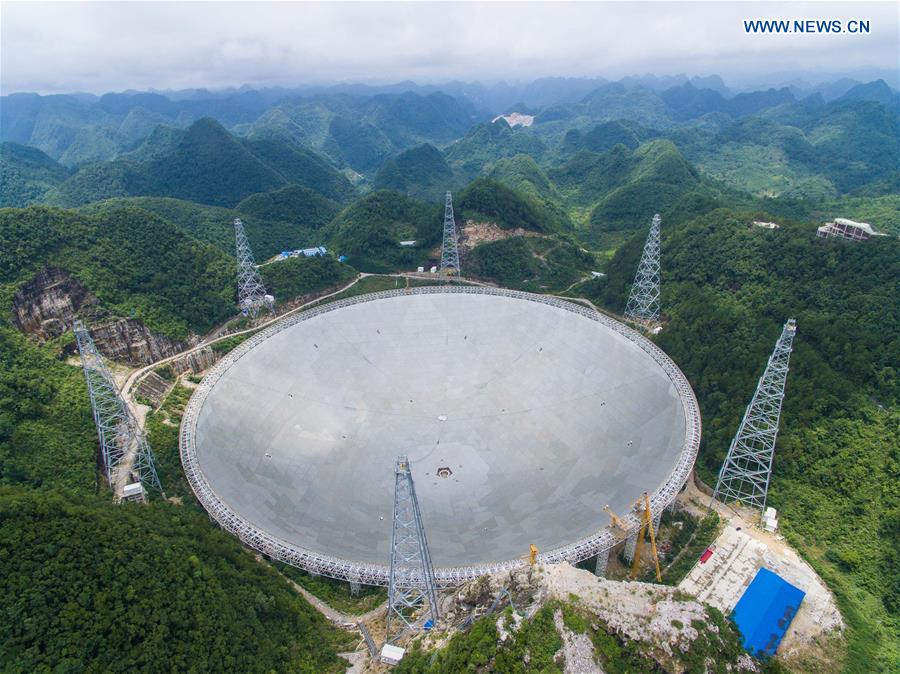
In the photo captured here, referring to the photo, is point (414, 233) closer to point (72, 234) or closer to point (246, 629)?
point (72, 234)

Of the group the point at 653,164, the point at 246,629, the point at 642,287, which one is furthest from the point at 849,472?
the point at 653,164

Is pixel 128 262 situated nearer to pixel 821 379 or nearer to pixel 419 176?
pixel 821 379

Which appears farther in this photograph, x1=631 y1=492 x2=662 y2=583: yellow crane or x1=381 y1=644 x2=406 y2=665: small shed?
x1=631 y1=492 x2=662 y2=583: yellow crane

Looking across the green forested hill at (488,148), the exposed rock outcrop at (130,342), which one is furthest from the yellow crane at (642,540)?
the green forested hill at (488,148)

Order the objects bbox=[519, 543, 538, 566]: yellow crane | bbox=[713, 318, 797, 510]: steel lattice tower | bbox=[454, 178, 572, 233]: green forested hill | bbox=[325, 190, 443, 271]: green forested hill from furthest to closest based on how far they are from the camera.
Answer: bbox=[454, 178, 572, 233]: green forested hill
bbox=[325, 190, 443, 271]: green forested hill
bbox=[713, 318, 797, 510]: steel lattice tower
bbox=[519, 543, 538, 566]: yellow crane

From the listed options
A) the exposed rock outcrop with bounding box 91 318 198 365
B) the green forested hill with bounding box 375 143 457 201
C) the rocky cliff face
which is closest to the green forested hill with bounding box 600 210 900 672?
the exposed rock outcrop with bounding box 91 318 198 365

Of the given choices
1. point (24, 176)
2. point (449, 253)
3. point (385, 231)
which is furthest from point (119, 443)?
point (24, 176)

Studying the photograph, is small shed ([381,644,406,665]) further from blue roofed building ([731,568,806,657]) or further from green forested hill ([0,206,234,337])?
green forested hill ([0,206,234,337])
